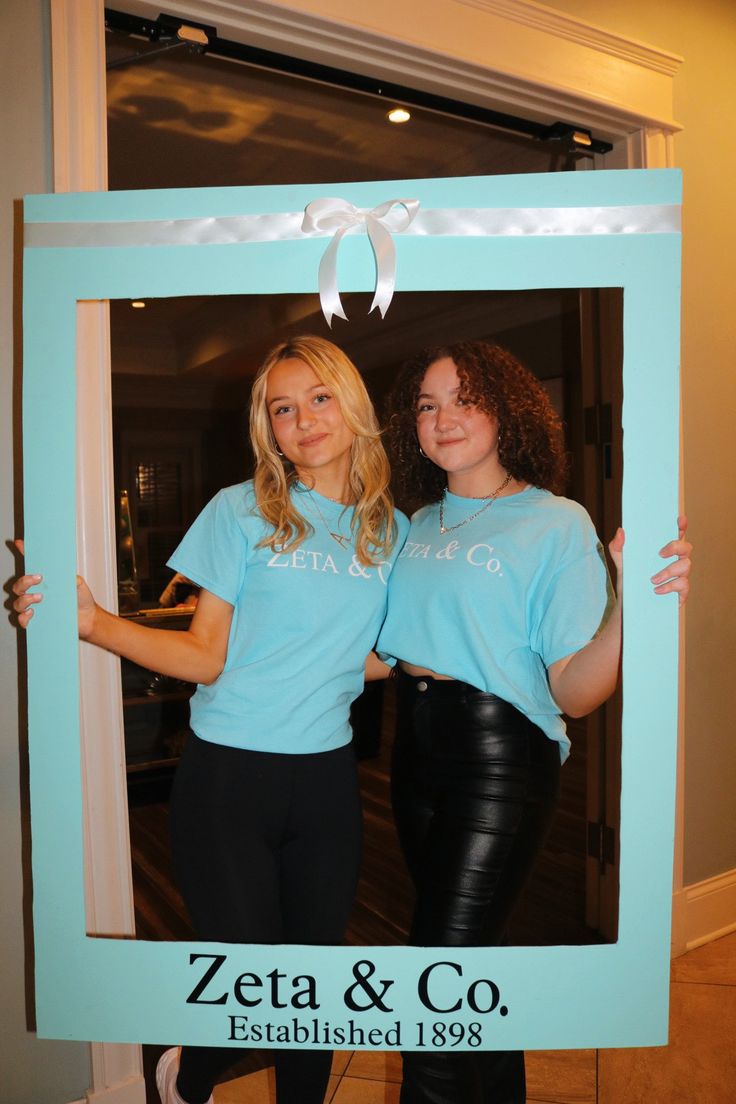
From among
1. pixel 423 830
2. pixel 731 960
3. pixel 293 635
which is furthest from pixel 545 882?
pixel 293 635

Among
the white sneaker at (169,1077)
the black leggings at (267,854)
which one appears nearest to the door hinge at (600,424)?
the black leggings at (267,854)

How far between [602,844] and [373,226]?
1.87 meters

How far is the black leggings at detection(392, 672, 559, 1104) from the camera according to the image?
3.80 feet

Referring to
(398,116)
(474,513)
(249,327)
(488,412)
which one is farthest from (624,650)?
(398,116)

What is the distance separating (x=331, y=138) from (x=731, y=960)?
2.82 m

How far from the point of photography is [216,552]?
1.17 meters

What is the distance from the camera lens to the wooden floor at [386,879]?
1.30 meters

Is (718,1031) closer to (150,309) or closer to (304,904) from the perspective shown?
(304,904)

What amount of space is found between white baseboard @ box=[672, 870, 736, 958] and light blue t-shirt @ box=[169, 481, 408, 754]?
5.53 feet

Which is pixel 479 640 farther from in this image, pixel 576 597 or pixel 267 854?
pixel 267 854

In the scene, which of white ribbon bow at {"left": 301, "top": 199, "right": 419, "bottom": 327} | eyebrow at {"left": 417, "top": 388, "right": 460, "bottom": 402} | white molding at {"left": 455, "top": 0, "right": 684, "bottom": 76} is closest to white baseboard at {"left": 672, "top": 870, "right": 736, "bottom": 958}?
eyebrow at {"left": 417, "top": 388, "right": 460, "bottom": 402}

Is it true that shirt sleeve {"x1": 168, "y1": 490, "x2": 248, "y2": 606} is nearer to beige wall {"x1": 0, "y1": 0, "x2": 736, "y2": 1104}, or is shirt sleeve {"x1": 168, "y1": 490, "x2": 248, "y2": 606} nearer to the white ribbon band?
the white ribbon band

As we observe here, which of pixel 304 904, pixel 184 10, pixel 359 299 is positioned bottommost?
pixel 304 904

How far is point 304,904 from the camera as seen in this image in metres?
1.24
